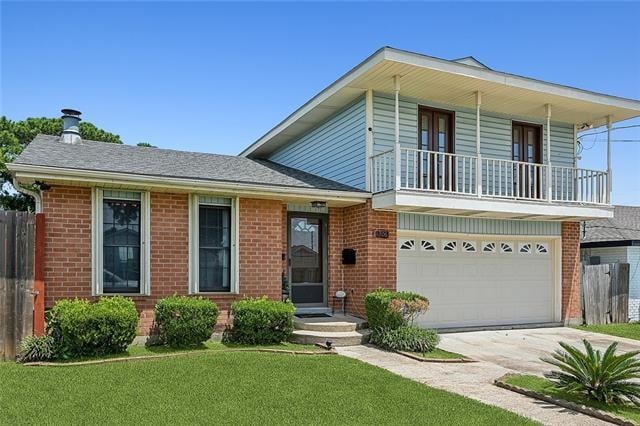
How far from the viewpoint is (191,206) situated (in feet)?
31.1

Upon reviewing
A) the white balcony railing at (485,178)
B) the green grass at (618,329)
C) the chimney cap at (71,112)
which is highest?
the chimney cap at (71,112)

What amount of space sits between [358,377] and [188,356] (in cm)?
284

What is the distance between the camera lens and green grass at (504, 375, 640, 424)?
5.52m

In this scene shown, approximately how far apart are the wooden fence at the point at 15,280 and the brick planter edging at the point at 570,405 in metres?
7.41

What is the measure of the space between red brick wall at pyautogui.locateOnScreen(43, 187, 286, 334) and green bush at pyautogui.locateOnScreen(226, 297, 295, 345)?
2.10 feet

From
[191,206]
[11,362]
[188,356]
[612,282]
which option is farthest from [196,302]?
[612,282]

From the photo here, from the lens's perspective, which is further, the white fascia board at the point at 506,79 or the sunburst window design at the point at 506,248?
the sunburst window design at the point at 506,248

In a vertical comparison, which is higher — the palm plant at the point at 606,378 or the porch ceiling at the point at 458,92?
the porch ceiling at the point at 458,92

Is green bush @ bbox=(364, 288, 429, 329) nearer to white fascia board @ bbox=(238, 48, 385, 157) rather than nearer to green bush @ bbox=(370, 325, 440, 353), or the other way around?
green bush @ bbox=(370, 325, 440, 353)

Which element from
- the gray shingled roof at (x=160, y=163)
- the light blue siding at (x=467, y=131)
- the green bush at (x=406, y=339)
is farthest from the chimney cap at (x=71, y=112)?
the green bush at (x=406, y=339)

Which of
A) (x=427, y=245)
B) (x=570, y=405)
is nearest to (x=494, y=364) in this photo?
(x=570, y=405)

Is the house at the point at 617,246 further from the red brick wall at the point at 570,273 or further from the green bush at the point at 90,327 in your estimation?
the green bush at the point at 90,327

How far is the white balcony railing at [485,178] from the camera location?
10578 mm

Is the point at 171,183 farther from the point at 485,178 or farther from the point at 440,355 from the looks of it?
the point at 485,178
